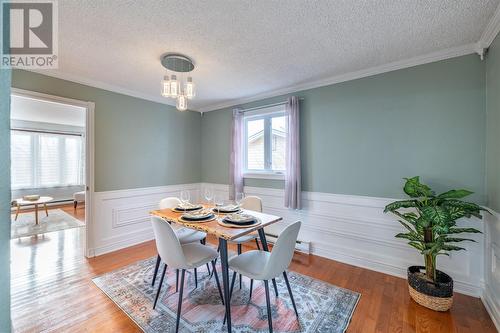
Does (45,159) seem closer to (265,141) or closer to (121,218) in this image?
(121,218)

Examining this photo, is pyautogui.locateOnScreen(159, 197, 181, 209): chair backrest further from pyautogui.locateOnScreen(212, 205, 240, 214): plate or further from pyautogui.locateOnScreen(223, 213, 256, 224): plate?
pyautogui.locateOnScreen(223, 213, 256, 224): plate

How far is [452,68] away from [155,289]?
3.90 metres

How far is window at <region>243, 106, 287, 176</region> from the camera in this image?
138 inches

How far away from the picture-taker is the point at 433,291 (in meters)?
1.91

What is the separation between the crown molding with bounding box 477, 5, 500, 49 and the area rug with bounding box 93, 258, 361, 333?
2680mm

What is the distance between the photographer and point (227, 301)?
5.46 feet

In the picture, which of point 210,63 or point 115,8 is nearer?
point 115,8

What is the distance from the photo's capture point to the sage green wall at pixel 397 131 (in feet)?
7.02

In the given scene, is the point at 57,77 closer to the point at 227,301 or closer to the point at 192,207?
the point at 192,207

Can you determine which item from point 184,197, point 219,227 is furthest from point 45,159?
point 219,227

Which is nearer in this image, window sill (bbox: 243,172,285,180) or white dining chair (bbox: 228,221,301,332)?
white dining chair (bbox: 228,221,301,332)

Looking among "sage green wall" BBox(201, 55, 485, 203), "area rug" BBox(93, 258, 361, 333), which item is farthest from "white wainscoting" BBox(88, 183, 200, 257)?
"sage green wall" BBox(201, 55, 485, 203)

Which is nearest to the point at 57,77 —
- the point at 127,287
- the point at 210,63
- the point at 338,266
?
the point at 210,63

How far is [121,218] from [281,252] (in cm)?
288
